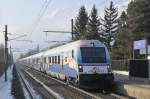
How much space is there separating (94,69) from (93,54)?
1.08 metres

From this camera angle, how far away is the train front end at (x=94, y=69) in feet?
82.2

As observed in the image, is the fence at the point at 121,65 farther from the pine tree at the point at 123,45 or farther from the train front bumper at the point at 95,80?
the pine tree at the point at 123,45

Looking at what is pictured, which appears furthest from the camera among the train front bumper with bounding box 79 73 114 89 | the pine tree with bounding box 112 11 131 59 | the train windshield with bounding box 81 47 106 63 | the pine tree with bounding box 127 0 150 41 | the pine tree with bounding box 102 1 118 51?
the pine tree with bounding box 102 1 118 51

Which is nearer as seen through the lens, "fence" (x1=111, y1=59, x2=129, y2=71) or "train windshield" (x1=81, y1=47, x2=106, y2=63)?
"train windshield" (x1=81, y1=47, x2=106, y2=63)

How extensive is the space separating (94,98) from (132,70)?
11.6 metres

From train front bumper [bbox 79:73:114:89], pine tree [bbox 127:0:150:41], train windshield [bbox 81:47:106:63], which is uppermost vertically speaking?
pine tree [bbox 127:0:150:41]

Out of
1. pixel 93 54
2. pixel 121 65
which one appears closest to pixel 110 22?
pixel 121 65

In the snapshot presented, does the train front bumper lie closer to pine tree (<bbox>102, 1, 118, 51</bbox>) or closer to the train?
the train

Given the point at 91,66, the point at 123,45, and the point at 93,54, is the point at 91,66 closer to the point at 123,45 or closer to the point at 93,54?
the point at 93,54

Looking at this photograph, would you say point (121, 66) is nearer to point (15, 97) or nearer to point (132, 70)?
point (132, 70)

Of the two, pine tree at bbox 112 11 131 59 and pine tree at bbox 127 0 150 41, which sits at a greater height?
pine tree at bbox 127 0 150 41

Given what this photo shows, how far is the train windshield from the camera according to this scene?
2569 centimetres

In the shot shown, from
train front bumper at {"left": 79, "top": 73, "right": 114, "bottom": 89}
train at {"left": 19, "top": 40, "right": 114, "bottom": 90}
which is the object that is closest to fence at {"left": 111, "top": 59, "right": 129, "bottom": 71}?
train at {"left": 19, "top": 40, "right": 114, "bottom": 90}

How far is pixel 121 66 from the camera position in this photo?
47875 millimetres
